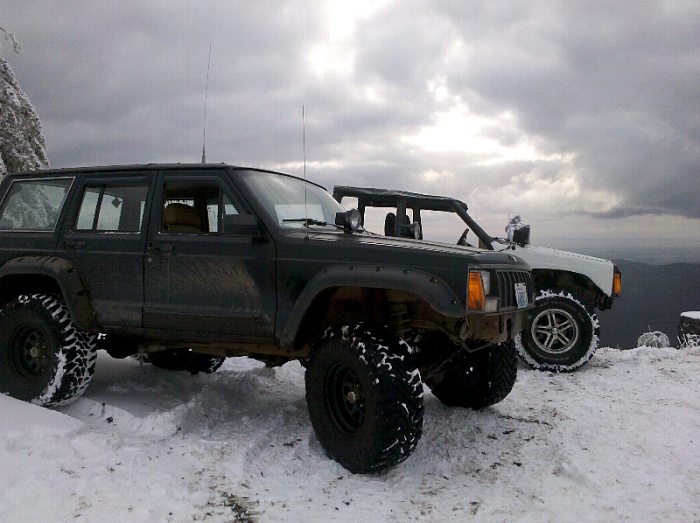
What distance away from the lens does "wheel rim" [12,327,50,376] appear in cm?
448

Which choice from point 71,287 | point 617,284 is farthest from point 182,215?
point 617,284

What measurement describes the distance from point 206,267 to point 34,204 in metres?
2.18

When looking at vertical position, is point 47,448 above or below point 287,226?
below

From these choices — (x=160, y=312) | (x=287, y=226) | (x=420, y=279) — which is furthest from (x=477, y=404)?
(x=160, y=312)

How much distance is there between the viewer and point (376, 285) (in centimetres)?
321

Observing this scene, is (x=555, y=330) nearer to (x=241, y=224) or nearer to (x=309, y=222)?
(x=309, y=222)

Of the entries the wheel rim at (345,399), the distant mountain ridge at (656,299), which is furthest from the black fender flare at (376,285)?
the distant mountain ridge at (656,299)

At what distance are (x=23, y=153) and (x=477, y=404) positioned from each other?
1375 centimetres

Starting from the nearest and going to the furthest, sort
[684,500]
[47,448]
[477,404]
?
1. [684,500]
2. [47,448]
3. [477,404]

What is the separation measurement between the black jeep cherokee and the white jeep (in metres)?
2.23

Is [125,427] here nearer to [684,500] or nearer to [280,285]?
[280,285]

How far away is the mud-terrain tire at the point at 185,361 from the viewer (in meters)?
5.59

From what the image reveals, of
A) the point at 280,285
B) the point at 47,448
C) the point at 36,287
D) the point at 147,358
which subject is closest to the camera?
the point at 47,448

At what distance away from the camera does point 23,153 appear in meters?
13.7
